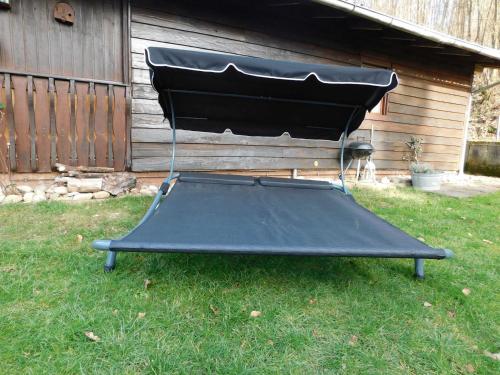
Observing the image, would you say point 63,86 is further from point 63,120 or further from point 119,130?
point 119,130

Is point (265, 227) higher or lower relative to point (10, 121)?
lower

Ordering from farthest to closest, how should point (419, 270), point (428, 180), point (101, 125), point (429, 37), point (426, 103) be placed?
point (426, 103) → point (428, 180) → point (429, 37) → point (101, 125) → point (419, 270)

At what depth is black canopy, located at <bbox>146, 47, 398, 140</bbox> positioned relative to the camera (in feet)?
5.98

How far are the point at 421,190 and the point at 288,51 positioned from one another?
3243 mm

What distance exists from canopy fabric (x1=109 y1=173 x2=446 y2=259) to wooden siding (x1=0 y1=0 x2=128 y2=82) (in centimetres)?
199

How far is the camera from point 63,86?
321cm

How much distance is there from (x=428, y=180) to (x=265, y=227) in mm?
4566

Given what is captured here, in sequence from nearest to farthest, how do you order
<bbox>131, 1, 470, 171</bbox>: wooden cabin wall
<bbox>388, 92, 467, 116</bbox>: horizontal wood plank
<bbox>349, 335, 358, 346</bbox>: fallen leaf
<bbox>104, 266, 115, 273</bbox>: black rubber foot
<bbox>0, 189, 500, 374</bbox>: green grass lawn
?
<bbox>0, 189, 500, 374</bbox>: green grass lawn, <bbox>349, 335, 358, 346</bbox>: fallen leaf, <bbox>104, 266, 115, 273</bbox>: black rubber foot, <bbox>131, 1, 470, 171</bbox>: wooden cabin wall, <bbox>388, 92, 467, 116</bbox>: horizontal wood plank

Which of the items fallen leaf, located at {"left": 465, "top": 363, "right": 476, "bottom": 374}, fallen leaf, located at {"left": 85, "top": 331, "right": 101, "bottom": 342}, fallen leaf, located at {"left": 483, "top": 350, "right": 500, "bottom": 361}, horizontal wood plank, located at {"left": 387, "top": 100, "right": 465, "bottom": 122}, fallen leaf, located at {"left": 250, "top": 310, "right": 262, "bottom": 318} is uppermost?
horizontal wood plank, located at {"left": 387, "top": 100, "right": 465, "bottom": 122}

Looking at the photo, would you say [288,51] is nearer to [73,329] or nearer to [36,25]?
[36,25]

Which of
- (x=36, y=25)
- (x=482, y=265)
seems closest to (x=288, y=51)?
(x=36, y=25)

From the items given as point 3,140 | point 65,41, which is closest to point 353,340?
point 3,140

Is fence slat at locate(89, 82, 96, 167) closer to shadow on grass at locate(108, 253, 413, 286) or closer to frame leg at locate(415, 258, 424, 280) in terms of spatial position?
shadow on grass at locate(108, 253, 413, 286)

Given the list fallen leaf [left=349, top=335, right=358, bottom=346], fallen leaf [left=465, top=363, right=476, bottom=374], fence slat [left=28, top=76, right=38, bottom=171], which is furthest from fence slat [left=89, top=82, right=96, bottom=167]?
fallen leaf [left=465, top=363, right=476, bottom=374]
